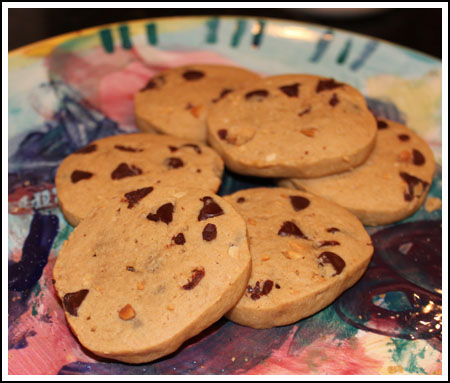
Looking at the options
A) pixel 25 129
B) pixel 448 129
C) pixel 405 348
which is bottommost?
pixel 405 348

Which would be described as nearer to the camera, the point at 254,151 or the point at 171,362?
the point at 171,362

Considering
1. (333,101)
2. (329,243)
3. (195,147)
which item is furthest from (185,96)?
(329,243)

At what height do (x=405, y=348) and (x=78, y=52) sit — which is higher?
(x=78, y=52)

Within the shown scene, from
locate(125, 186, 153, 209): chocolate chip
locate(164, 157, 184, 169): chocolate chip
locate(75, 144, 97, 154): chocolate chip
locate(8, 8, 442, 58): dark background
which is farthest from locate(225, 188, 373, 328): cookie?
locate(8, 8, 442, 58): dark background

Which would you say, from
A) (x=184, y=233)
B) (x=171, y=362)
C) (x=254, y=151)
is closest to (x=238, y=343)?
(x=171, y=362)

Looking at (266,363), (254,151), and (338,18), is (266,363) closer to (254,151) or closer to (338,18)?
(254,151)

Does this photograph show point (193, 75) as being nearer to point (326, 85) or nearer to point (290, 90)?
point (290, 90)
